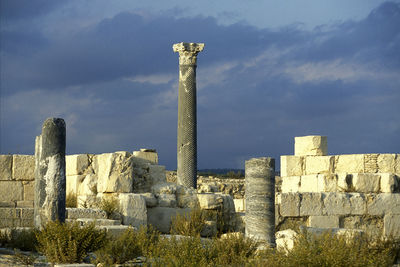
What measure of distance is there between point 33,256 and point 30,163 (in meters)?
6.83

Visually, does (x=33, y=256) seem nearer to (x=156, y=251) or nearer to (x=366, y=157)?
(x=156, y=251)

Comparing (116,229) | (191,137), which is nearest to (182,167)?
(191,137)

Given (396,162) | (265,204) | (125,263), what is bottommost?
(125,263)

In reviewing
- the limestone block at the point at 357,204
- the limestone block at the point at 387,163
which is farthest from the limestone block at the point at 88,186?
the limestone block at the point at 387,163

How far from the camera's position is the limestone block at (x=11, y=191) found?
16.6 meters

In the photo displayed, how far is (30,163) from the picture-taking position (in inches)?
663

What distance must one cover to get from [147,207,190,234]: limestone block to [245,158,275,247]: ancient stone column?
8.03 feet

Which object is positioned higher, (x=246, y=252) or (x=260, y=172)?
(x=260, y=172)

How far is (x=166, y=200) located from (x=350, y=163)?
6.14 m

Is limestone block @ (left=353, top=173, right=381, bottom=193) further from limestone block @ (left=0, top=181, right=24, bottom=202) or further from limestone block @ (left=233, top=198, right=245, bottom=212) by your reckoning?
limestone block @ (left=0, top=181, right=24, bottom=202)

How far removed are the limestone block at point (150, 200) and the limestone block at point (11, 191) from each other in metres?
3.79

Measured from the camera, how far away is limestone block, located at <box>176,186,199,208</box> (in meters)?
15.4

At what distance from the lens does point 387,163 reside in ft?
60.3

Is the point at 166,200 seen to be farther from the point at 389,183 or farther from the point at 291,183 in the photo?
the point at 389,183
